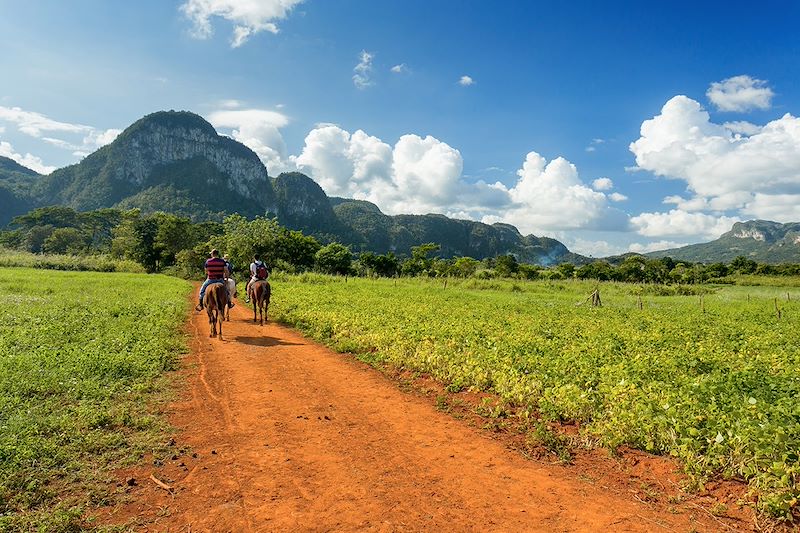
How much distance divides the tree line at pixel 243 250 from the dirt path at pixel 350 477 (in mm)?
44692

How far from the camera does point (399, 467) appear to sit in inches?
238

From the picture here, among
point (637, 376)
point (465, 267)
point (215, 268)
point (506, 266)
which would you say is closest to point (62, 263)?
point (215, 268)

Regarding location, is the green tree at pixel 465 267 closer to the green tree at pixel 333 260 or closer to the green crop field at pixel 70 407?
the green tree at pixel 333 260

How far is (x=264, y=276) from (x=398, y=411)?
1252cm

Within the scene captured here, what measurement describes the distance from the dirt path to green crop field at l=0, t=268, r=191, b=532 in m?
0.57

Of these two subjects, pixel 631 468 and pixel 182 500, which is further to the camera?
pixel 631 468

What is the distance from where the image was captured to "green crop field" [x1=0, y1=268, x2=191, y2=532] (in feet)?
16.3

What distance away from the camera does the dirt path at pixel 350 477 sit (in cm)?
479

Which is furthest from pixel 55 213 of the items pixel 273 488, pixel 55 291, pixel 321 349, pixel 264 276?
pixel 273 488

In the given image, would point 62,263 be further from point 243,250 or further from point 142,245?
point 243,250

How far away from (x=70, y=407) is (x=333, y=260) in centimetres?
7493

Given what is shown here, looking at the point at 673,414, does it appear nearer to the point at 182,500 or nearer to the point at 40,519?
the point at 182,500

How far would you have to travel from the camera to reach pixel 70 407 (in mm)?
7348

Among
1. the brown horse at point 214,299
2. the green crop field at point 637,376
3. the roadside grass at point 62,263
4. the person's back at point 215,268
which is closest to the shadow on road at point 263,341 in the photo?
the brown horse at point 214,299
